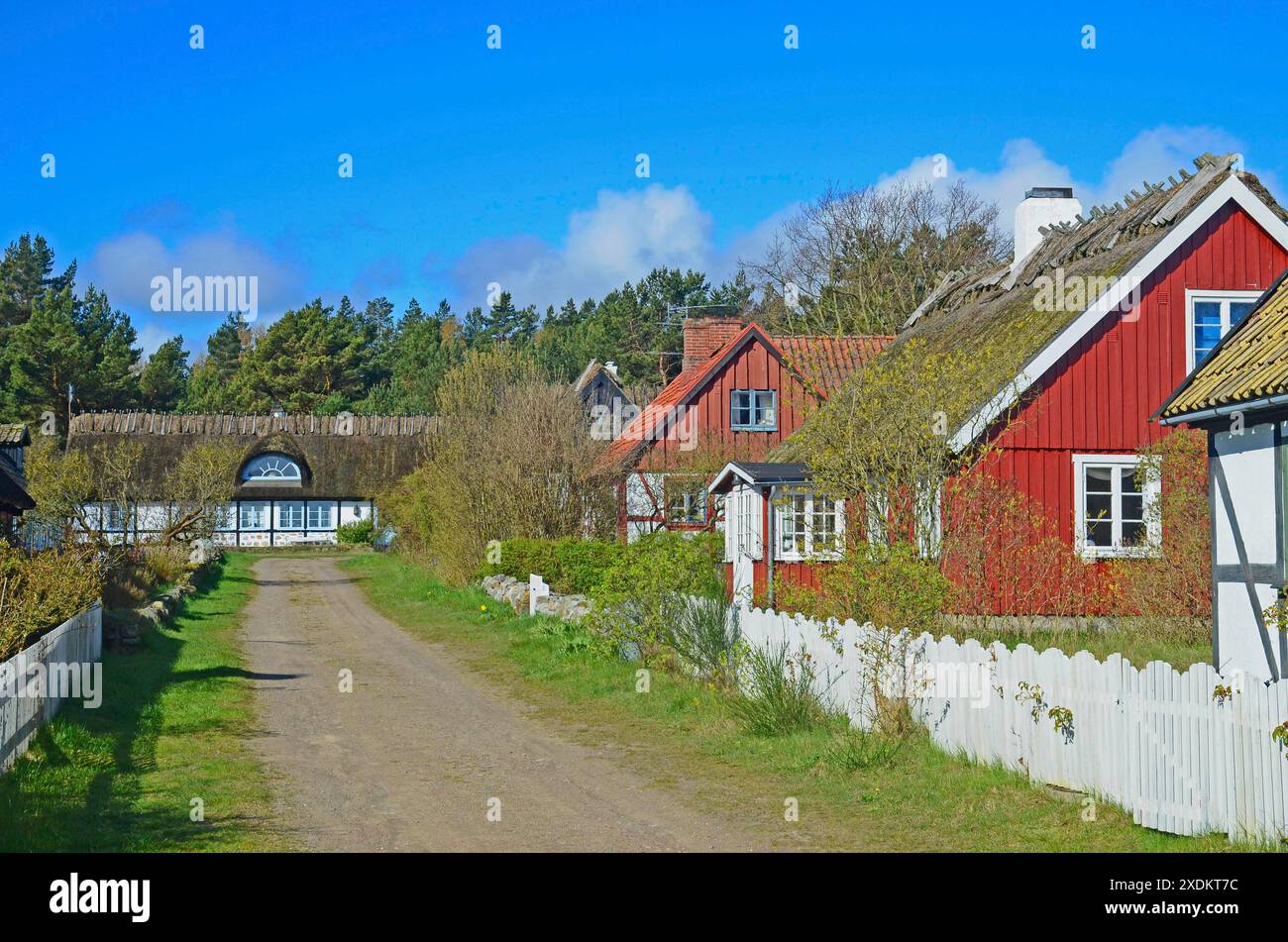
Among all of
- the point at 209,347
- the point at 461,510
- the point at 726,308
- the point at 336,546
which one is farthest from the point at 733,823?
the point at 209,347

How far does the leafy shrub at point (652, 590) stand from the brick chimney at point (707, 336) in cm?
2335

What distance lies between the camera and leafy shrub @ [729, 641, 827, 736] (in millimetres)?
12383

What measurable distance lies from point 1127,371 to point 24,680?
14.9 metres

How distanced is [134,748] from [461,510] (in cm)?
1737

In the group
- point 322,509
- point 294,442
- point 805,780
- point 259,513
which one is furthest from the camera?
point 294,442

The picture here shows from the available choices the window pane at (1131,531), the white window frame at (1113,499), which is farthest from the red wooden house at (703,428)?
the window pane at (1131,531)

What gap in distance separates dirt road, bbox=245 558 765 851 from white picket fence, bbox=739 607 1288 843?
2409 mm

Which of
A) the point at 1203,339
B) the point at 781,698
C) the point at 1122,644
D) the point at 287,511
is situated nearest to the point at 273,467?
the point at 287,511

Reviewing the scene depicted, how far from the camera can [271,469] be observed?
60.8 meters

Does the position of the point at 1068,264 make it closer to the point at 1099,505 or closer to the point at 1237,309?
the point at 1237,309

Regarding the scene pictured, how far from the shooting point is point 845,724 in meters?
12.3

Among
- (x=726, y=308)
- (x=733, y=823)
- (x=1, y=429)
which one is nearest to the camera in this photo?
(x=733, y=823)

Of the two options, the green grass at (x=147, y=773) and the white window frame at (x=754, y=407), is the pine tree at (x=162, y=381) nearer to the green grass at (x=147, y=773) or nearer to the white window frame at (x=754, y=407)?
the white window frame at (x=754, y=407)
